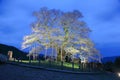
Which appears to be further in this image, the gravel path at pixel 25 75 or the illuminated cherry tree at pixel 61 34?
the illuminated cherry tree at pixel 61 34

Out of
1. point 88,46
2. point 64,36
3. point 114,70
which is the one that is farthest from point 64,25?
point 114,70

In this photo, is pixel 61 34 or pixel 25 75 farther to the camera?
pixel 61 34

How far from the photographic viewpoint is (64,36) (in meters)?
49.5

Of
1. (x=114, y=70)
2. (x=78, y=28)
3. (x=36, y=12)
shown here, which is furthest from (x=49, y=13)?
(x=114, y=70)

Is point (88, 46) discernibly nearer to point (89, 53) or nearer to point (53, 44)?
point (89, 53)

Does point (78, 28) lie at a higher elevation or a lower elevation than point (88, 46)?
higher

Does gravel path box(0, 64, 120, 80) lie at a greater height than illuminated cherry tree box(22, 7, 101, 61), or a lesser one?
lesser

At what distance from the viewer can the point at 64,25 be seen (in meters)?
50.5

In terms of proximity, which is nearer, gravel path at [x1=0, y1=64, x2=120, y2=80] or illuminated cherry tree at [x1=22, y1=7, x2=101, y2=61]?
gravel path at [x1=0, y1=64, x2=120, y2=80]

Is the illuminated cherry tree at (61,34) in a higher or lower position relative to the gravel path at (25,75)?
higher

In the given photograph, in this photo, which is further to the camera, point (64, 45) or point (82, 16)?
point (82, 16)

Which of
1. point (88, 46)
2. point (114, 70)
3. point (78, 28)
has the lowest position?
point (114, 70)

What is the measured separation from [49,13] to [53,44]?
5960mm

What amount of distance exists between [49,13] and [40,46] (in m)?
6.19
